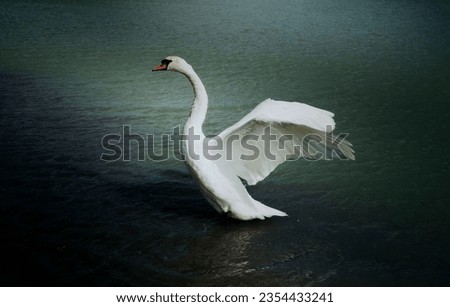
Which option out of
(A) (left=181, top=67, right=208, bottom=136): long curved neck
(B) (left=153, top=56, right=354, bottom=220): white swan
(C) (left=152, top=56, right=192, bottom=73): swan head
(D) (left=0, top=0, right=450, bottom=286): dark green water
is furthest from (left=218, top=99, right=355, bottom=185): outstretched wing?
(C) (left=152, top=56, right=192, bottom=73): swan head

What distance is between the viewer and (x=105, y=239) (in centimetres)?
556

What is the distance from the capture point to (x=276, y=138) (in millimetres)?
5762

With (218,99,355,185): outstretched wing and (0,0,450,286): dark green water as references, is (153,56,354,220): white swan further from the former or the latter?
(0,0,450,286): dark green water

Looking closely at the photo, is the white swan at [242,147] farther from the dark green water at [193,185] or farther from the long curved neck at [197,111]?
the dark green water at [193,185]

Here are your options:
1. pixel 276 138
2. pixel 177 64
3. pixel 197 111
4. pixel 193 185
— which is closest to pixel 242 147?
pixel 276 138

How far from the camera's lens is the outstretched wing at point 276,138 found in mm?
5359

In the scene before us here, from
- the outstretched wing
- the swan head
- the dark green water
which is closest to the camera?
the dark green water

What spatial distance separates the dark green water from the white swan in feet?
0.98

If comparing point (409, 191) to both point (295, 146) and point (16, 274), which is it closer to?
point (295, 146)

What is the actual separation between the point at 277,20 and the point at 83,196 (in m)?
12.7

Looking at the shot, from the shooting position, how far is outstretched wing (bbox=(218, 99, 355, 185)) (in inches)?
211

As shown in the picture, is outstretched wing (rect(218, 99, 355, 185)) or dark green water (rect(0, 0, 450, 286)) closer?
dark green water (rect(0, 0, 450, 286))

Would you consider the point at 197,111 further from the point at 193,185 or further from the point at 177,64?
the point at 193,185

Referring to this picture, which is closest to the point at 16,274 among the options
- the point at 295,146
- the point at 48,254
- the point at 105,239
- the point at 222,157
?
the point at 48,254
